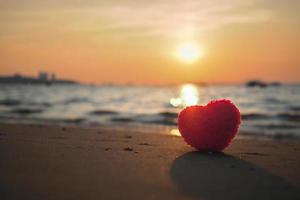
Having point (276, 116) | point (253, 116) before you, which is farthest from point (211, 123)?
point (276, 116)

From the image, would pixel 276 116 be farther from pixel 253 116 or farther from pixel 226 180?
pixel 226 180

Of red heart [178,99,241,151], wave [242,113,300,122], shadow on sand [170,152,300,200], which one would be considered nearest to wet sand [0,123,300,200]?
shadow on sand [170,152,300,200]

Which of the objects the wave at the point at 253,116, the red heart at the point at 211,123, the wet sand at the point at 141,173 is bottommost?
the wave at the point at 253,116

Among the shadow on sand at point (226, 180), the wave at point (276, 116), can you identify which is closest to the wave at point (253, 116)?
the wave at point (276, 116)

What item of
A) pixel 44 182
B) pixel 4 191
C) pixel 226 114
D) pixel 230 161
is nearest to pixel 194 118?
pixel 226 114

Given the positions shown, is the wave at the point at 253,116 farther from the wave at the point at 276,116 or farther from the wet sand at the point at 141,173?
the wet sand at the point at 141,173

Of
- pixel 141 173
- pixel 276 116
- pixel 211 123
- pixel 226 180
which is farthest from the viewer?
pixel 276 116

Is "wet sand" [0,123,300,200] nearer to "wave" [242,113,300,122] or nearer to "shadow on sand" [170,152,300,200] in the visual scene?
"shadow on sand" [170,152,300,200]
